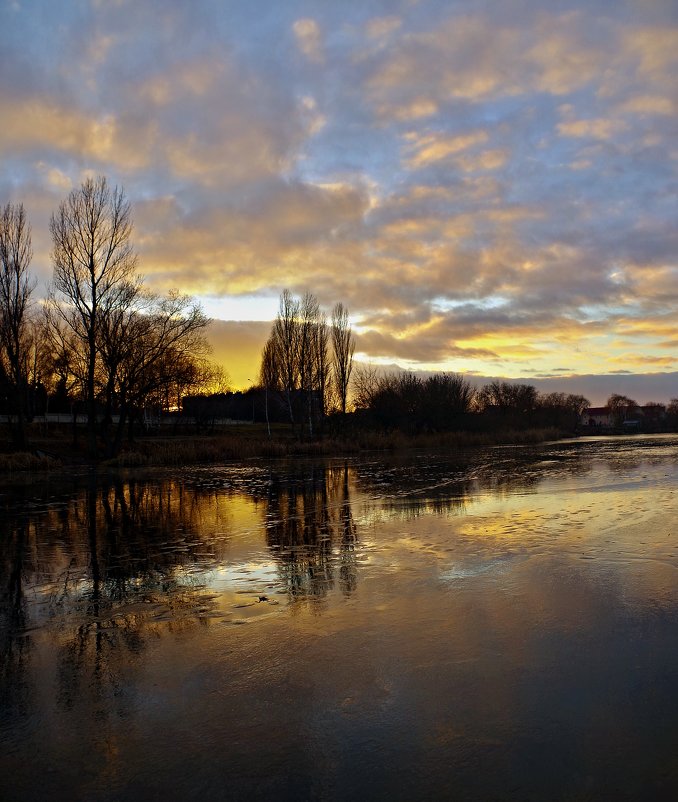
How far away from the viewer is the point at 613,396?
550 ft

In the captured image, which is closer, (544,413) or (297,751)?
(297,751)

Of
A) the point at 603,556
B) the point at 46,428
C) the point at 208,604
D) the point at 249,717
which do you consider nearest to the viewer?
the point at 249,717

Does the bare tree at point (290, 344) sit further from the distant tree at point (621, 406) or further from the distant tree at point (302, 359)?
the distant tree at point (621, 406)

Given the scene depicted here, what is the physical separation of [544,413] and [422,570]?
7937 cm

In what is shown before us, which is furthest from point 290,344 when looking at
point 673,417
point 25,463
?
point 673,417

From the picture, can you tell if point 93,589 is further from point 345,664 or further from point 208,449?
point 208,449

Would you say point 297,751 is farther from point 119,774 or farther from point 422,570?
point 422,570

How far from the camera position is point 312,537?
10195 mm

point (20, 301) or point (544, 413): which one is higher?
point (20, 301)

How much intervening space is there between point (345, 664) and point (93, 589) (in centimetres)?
385

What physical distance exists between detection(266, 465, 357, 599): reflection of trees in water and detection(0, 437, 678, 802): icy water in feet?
0.22

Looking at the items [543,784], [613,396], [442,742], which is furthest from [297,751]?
[613,396]

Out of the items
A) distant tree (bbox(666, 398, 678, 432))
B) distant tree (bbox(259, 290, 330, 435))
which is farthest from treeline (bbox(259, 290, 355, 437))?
distant tree (bbox(666, 398, 678, 432))

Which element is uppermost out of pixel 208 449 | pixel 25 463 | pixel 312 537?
pixel 208 449
